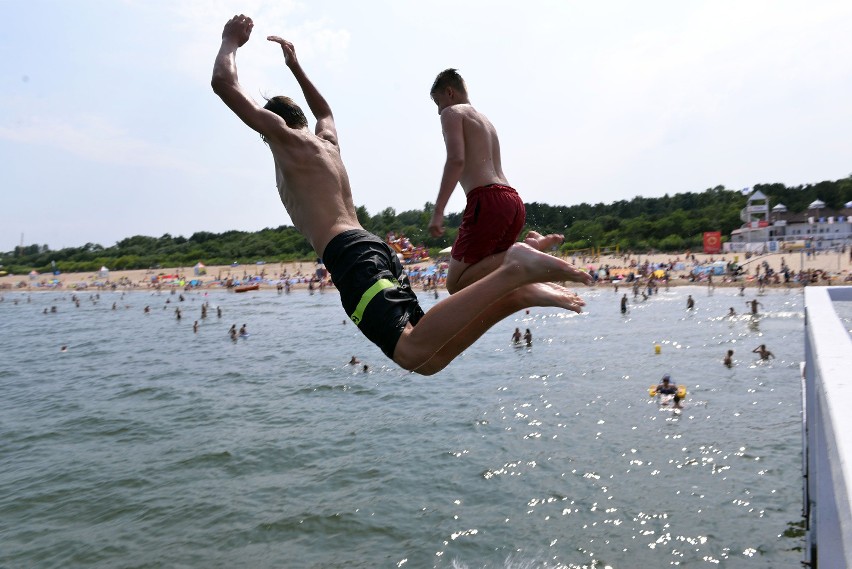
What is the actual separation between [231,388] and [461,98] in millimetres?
26783

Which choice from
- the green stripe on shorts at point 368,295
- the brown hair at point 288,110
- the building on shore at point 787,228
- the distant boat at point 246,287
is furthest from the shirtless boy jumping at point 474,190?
the distant boat at point 246,287

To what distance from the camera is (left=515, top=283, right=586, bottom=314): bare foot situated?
160 inches

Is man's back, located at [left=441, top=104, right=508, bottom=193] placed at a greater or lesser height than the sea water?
greater

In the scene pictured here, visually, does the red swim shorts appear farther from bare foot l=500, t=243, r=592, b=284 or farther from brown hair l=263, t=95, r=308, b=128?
brown hair l=263, t=95, r=308, b=128

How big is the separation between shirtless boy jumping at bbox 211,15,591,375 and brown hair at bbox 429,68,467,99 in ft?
3.02

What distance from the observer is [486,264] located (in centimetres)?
453

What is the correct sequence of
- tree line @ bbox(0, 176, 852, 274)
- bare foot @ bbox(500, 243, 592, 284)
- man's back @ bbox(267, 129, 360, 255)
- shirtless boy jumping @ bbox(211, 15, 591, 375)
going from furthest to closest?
tree line @ bbox(0, 176, 852, 274) → man's back @ bbox(267, 129, 360, 255) → shirtless boy jumping @ bbox(211, 15, 591, 375) → bare foot @ bbox(500, 243, 592, 284)

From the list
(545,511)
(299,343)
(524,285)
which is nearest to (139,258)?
(299,343)

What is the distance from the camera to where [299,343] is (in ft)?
137

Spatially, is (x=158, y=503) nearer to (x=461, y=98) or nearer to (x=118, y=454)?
(x=118, y=454)

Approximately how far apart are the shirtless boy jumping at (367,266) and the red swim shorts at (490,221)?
48 centimetres

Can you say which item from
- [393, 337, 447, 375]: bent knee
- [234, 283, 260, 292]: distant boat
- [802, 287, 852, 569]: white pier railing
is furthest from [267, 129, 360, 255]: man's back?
[234, 283, 260, 292]: distant boat

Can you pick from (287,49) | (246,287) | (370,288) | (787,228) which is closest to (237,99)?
(287,49)

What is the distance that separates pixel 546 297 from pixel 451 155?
1185mm
